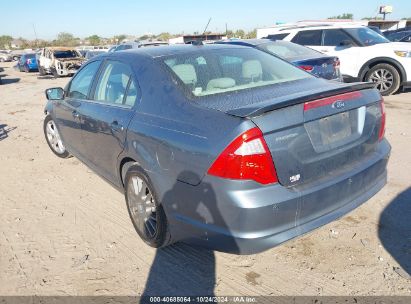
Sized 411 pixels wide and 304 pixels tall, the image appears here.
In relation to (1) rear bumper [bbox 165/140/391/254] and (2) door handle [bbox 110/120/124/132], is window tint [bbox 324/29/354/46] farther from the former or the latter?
(2) door handle [bbox 110/120/124/132]

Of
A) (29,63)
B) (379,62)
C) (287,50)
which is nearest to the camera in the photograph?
(287,50)

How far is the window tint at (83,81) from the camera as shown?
4.05 metres

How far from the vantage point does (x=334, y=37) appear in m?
9.83

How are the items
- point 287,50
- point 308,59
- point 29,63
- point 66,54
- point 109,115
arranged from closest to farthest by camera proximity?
point 109,115 → point 308,59 → point 287,50 → point 66,54 → point 29,63

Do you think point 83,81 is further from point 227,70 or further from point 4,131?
point 4,131

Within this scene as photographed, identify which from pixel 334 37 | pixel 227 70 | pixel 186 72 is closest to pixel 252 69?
pixel 227 70

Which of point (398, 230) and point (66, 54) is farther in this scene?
point (66, 54)

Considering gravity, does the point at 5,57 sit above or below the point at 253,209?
below

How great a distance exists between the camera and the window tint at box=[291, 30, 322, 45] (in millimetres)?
10094

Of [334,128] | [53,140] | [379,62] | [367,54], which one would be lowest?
[53,140]

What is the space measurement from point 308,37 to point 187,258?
885 cm

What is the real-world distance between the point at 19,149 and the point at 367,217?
563 cm

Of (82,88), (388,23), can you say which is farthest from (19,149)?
(388,23)

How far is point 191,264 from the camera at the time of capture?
2.93 m
